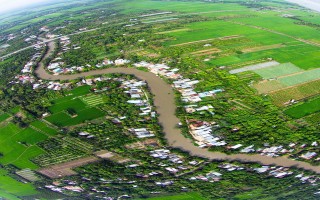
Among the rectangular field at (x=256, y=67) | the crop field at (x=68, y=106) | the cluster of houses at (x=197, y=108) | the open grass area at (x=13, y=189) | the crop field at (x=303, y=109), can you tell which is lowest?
the open grass area at (x=13, y=189)

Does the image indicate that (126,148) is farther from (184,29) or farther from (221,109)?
(184,29)

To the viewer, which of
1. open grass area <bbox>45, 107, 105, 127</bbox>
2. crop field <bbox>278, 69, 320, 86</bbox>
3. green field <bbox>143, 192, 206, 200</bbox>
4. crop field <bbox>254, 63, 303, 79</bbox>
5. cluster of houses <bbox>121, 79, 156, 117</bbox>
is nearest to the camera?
green field <bbox>143, 192, 206, 200</bbox>

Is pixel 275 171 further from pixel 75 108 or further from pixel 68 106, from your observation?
pixel 68 106

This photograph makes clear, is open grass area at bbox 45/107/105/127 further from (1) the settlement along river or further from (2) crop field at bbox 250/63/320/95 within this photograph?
(2) crop field at bbox 250/63/320/95

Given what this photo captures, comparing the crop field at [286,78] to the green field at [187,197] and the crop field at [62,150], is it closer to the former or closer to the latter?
the green field at [187,197]

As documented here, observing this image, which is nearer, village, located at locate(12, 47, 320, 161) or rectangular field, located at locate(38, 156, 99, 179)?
rectangular field, located at locate(38, 156, 99, 179)

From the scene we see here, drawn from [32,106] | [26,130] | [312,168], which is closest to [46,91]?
[32,106]

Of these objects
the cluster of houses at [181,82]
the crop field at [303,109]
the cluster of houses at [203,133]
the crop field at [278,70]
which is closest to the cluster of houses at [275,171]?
the cluster of houses at [203,133]

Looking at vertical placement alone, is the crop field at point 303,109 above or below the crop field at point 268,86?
below

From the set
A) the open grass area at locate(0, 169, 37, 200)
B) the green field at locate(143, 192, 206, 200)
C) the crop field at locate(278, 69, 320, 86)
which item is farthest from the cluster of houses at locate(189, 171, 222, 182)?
the crop field at locate(278, 69, 320, 86)
